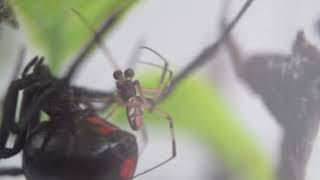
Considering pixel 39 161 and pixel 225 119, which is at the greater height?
pixel 225 119

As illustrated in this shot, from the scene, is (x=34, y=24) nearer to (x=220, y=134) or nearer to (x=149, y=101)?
(x=149, y=101)

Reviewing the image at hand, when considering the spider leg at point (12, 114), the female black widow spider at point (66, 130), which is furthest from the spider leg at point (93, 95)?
the spider leg at point (12, 114)

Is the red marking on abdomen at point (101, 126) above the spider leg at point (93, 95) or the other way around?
the other way around

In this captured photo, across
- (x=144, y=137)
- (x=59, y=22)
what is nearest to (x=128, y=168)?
(x=144, y=137)

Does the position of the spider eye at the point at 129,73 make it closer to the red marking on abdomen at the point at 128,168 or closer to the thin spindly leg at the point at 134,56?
the thin spindly leg at the point at 134,56

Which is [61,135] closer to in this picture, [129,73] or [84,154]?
[84,154]

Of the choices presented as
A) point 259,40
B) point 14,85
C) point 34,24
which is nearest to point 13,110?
point 14,85

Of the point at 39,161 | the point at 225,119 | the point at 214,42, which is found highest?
the point at 214,42
